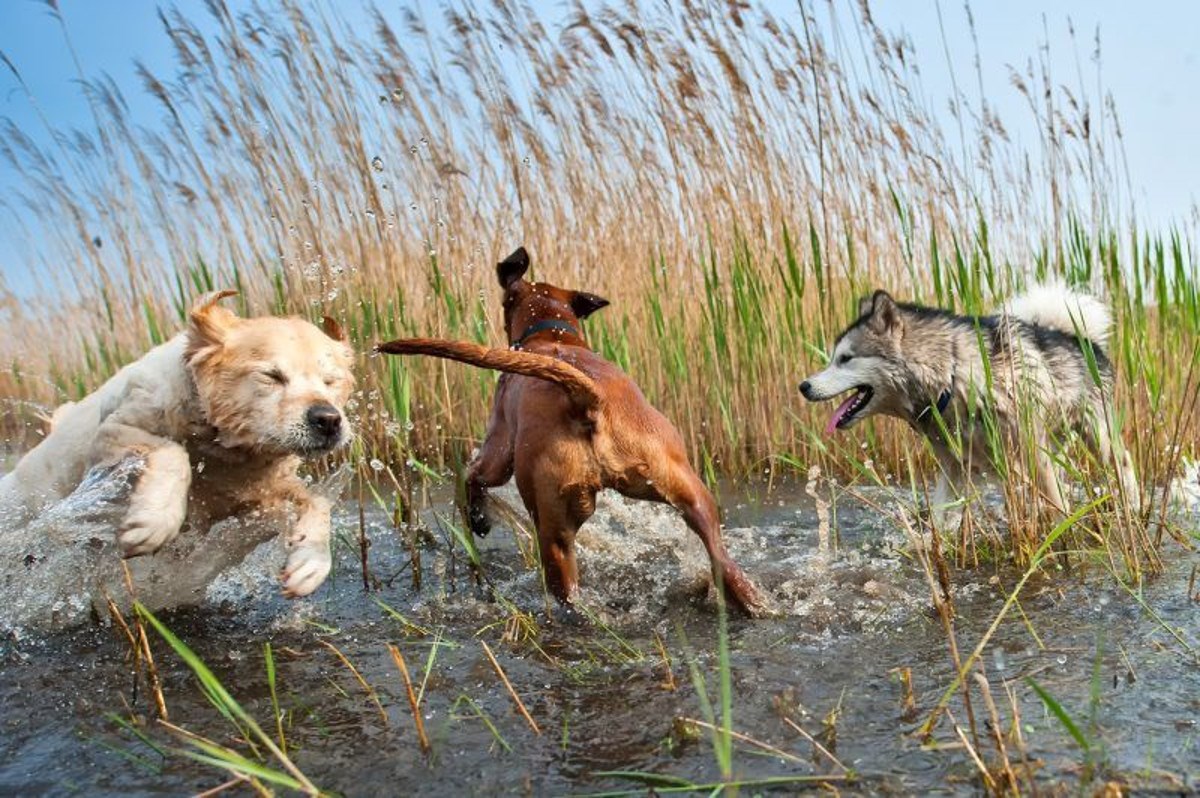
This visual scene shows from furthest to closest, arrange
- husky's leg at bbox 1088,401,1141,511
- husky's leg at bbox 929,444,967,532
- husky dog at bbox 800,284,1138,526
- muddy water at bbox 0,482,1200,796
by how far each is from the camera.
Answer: husky dog at bbox 800,284,1138,526, husky's leg at bbox 929,444,967,532, husky's leg at bbox 1088,401,1141,511, muddy water at bbox 0,482,1200,796

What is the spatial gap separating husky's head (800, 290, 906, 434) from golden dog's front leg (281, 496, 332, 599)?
8.28ft

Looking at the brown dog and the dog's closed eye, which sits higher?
the dog's closed eye

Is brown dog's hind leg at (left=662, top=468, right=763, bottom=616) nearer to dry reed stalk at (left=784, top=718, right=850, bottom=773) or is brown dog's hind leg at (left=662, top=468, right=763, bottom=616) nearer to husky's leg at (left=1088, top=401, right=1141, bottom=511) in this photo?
dry reed stalk at (left=784, top=718, right=850, bottom=773)

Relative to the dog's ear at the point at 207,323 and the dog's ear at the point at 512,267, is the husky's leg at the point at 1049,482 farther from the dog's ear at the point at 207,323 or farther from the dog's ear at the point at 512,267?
the dog's ear at the point at 207,323

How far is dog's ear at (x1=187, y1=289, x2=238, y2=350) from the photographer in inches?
134

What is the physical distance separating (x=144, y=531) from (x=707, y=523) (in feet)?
5.34

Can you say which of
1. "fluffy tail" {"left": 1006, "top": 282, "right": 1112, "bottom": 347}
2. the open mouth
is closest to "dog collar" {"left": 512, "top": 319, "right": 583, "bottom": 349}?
the open mouth

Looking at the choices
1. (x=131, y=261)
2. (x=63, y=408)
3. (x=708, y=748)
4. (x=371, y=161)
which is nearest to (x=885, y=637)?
(x=708, y=748)

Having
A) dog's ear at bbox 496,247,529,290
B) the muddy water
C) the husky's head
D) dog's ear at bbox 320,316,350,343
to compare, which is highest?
dog's ear at bbox 496,247,529,290

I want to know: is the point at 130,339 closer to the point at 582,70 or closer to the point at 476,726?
the point at 582,70

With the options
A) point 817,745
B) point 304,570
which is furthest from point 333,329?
point 817,745

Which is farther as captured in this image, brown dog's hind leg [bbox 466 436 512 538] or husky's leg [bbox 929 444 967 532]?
husky's leg [bbox 929 444 967 532]

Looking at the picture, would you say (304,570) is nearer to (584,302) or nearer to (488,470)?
(488,470)

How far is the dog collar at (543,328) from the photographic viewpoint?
12.7 ft
